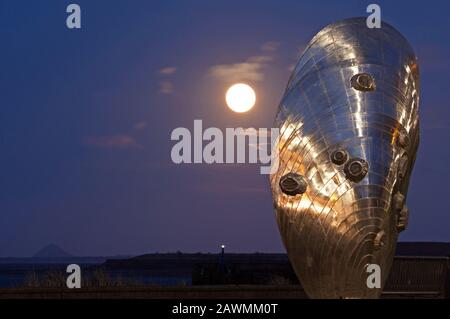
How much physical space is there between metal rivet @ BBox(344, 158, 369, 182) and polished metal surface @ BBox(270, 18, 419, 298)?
0.02 metres

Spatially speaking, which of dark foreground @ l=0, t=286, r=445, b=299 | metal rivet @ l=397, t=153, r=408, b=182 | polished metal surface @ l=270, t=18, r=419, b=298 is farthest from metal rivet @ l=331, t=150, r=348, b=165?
dark foreground @ l=0, t=286, r=445, b=299

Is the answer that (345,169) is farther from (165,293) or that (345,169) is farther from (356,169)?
(165,293)

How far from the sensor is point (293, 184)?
60.6 feet

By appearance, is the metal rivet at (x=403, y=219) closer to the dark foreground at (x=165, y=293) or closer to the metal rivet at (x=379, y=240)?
the metal rivet at (x=379, y=240)

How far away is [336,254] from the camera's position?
1828cm

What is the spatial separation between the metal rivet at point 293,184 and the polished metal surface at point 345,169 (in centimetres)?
3

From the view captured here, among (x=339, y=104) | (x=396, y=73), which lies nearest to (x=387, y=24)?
(x=396, y=73)

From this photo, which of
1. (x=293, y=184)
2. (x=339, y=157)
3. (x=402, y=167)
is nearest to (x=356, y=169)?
(x=339, y=157)

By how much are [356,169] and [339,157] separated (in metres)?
0.41

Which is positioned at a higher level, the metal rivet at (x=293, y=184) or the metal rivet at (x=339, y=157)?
the metal rivet at (x=339, y=157)

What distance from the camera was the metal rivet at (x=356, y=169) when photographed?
59.3 ft

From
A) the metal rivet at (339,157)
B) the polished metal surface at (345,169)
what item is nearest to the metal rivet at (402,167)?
the polished metal surface at (345,169)

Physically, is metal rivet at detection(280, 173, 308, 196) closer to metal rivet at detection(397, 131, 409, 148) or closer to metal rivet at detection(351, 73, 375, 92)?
metal rivet at detection(397, 131, 409, 148)
